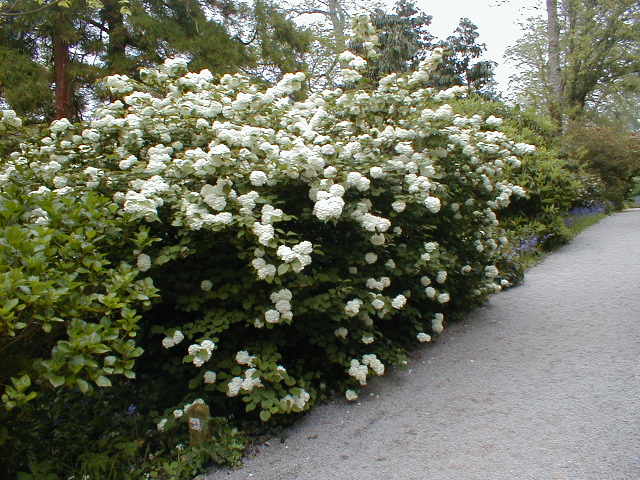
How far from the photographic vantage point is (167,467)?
254cm

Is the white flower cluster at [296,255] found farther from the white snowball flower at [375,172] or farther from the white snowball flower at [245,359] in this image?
the white snowball flower at [375,172]

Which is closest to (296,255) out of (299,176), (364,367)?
(299,176)

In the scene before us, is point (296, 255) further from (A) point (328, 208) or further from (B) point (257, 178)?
(B) point (257, 178)

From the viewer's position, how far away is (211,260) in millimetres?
2951

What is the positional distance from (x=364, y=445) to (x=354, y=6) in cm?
1988

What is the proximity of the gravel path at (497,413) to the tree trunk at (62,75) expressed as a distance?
5.79m

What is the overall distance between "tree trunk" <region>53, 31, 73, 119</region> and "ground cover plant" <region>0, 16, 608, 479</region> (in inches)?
137

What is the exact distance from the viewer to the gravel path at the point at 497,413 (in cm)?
240

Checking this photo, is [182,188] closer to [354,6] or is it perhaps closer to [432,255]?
[432,255]

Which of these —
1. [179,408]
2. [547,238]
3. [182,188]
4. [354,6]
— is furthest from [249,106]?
[354,6]

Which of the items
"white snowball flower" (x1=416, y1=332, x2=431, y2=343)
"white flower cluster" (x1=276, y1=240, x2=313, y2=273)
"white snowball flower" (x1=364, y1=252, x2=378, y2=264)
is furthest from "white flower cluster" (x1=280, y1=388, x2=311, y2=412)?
"white snowball flower" (x1=416, y1=332, x2=431, y2=343)

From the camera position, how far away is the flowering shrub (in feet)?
8.95

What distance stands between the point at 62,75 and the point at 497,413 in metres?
6.81

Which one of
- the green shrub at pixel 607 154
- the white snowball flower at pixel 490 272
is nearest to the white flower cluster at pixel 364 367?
the white snowball flower at pixel 490 272
